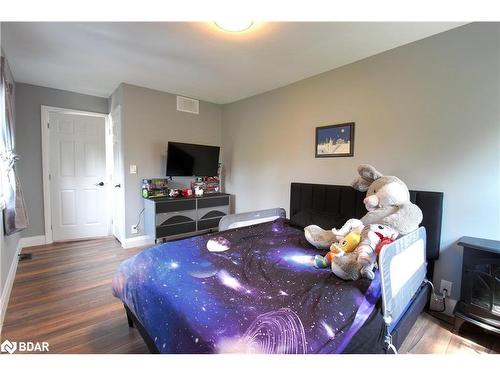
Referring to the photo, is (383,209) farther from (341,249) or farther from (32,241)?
(32,241)

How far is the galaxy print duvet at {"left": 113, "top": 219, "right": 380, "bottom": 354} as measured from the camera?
942mm

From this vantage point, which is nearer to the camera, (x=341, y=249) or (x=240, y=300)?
(x=240, y=300)

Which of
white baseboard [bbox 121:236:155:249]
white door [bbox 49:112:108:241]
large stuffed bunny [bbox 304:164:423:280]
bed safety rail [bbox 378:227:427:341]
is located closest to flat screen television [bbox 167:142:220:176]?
white baseboard [bbox 121:236:155:249]

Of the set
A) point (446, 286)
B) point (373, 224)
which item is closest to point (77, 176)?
point (373, 224)

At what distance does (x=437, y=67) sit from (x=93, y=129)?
4585mm

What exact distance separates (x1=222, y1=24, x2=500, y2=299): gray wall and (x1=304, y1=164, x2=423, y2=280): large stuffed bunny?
413 mm

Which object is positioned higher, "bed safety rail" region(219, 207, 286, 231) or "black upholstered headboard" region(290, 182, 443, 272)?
"black upholstered headboard" region(290, 182, 443, 272)

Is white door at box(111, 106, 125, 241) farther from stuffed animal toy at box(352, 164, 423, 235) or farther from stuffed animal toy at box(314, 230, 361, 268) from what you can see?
stuffed animal toy at box(352, 164, 423, 235)

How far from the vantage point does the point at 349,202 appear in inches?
96.2

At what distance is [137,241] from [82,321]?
1785 mm

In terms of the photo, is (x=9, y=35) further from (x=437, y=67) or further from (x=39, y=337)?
(x=437, y=67)

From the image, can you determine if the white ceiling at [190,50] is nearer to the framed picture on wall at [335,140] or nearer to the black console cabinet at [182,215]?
the framed picture on wall at [335,140]
